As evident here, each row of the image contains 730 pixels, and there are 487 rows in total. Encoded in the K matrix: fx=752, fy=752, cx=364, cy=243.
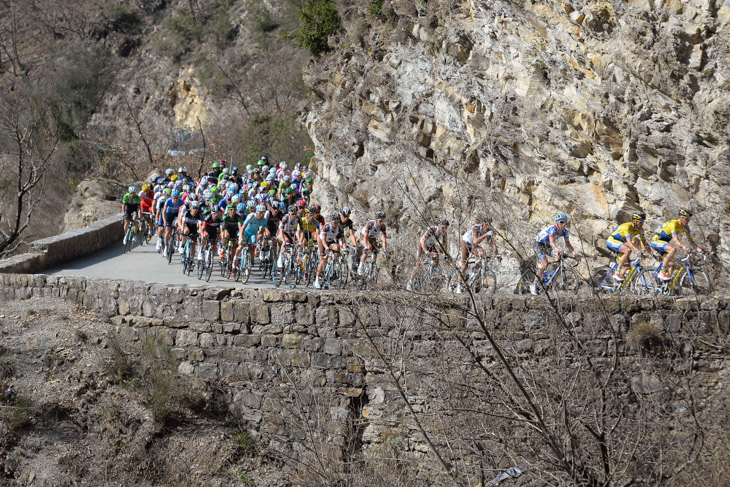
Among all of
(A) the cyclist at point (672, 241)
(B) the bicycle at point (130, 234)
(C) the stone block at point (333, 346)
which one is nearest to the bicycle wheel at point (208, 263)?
(B) the bicycle at point (130, 234)

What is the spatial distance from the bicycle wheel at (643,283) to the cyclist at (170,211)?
37.2 feet

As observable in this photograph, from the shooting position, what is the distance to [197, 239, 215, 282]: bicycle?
52.5ft

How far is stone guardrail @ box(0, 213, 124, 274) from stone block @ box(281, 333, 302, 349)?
6915 millimetres

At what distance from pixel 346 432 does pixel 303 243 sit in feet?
18.8

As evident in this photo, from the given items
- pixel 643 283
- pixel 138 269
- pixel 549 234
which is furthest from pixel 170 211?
pixel 643 283

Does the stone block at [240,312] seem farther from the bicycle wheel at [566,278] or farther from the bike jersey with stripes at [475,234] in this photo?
the bicycle wheel at [566,278]

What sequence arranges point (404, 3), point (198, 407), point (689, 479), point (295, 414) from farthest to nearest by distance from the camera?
point (404, 3)
point (198, 407)
point (295, 414)
point (689, 479)

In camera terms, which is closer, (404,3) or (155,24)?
(404,3)

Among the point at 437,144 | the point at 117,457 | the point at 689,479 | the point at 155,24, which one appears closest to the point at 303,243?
the point at 437,144

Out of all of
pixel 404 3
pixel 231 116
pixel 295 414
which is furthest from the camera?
pixel 231 116

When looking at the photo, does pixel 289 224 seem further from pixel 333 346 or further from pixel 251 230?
pixel 333 346

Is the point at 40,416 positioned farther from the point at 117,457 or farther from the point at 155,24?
the point at 155,24

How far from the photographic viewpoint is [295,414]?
989cm

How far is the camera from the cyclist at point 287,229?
15.1m
